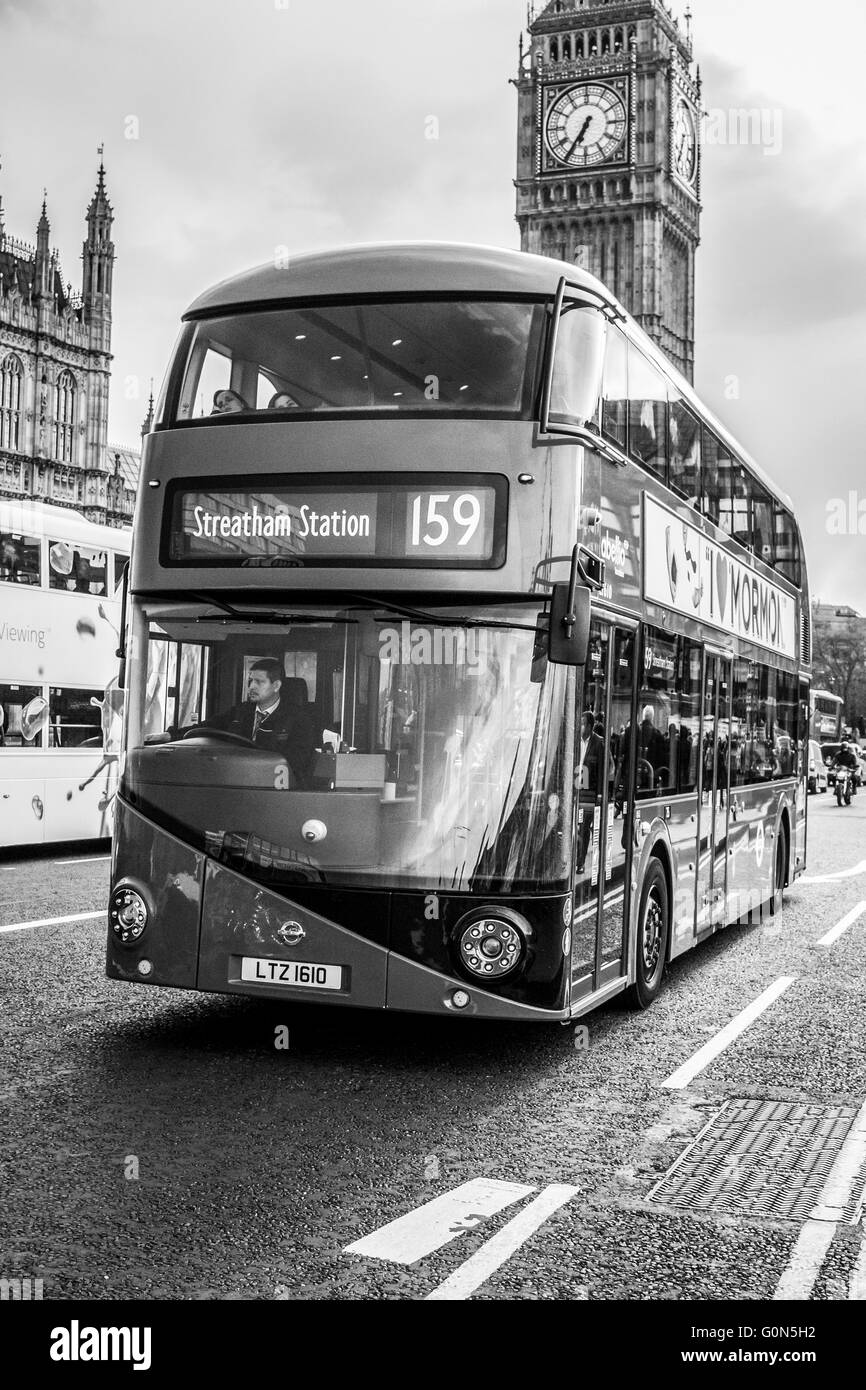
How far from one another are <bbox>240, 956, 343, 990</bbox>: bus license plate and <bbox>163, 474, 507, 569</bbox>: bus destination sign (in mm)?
1773

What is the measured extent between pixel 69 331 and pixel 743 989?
74.2 meters

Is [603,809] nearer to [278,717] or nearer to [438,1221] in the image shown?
[278,717]

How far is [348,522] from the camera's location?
625cm

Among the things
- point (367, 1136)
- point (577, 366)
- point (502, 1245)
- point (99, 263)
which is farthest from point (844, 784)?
point (99, 263)

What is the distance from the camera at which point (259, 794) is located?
20.8 feet

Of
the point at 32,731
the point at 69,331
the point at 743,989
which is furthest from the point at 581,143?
the point at 743,989

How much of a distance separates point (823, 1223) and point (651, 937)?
3799 mm

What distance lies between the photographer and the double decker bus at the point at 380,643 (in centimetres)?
613

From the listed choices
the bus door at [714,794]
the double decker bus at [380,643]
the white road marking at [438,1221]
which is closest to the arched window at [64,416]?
the bus door at [714,794]

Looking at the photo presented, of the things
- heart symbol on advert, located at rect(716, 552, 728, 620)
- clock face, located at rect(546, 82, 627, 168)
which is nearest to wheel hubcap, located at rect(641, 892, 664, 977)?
heart symbol on advert, located at rect(716, 552, 728, 620)

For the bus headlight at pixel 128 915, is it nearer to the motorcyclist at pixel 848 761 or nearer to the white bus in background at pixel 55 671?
the white bus in background at pixel 55 671

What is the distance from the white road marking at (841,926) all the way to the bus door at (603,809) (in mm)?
4212

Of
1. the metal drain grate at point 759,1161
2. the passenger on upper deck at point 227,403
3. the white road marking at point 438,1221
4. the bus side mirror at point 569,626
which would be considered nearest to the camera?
the white road marking at point 438,1221
